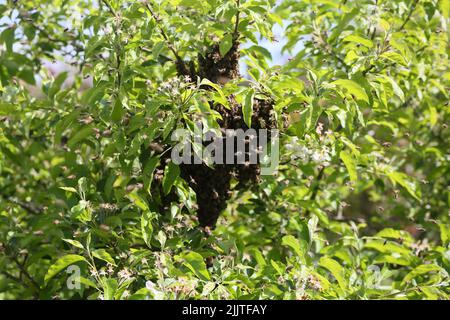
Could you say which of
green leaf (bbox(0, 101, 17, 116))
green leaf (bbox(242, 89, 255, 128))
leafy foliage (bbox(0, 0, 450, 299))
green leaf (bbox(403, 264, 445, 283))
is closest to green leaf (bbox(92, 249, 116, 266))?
leafy foliage (bbox(0, 0, 450, 299))

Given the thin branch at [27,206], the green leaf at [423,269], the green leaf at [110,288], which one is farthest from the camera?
the thin branch at [27,206]

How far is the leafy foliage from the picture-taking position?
7.77 ft

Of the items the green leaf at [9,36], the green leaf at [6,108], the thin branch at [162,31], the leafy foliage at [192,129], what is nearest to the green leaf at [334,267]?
the leafy foliage at [192,129]

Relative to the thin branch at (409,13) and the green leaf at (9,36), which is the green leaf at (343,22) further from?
the green leaf at (9,36)

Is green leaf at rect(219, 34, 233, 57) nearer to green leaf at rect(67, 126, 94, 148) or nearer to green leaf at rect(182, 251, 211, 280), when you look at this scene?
green leaf at rect(67, 126, 94, 148)

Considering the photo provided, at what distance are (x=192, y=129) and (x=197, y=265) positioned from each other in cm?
47

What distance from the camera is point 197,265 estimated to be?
2.28m

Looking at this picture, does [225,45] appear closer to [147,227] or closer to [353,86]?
[353,86]

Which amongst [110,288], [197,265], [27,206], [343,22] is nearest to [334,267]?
[197,265]

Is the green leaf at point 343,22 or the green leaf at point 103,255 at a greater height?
the green leaf at point 343,22

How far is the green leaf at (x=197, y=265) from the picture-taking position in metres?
2.27

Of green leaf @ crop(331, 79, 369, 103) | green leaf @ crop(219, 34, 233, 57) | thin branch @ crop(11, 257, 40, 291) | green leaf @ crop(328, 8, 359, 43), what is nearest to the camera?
green leaf @ crop(331, 79, 369, 103)
